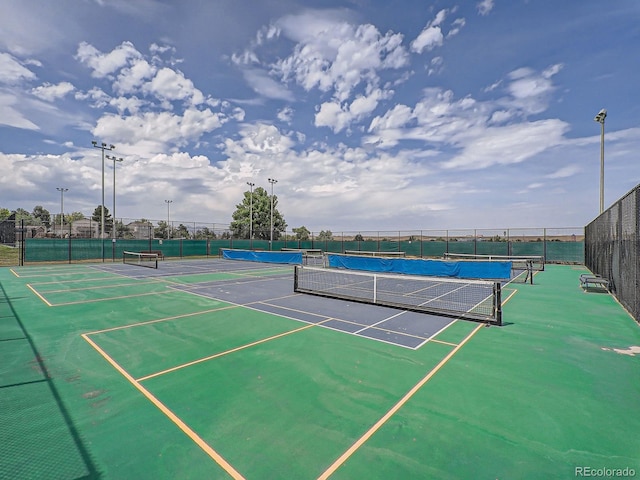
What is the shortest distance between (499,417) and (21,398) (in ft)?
22.9

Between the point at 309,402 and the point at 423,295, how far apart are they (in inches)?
409

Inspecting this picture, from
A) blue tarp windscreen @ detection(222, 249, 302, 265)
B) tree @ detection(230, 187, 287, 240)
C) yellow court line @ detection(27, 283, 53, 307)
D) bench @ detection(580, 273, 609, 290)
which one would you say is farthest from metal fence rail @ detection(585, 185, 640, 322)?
tree @ detection(230, 187, 287, 240)

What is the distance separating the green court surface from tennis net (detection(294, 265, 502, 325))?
116 centimetres

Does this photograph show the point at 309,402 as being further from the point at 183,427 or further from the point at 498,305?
the point at 498,305

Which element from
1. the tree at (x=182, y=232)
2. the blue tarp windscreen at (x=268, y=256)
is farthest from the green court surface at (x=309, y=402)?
the tree at (x=182, y=232)

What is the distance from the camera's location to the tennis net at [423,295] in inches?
366

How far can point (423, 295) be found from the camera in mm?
13773

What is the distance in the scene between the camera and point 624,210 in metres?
10.9

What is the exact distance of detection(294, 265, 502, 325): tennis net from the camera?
366 inches

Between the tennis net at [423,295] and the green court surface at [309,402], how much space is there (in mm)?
1162

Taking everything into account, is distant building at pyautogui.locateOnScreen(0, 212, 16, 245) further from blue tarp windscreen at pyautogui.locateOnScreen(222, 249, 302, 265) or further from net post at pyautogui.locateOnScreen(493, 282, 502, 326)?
net post at pyautogui.locateOnScreen(493, 282, 502, 326)

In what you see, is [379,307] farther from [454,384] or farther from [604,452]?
[604,452]

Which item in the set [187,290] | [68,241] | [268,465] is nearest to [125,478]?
[268,465]

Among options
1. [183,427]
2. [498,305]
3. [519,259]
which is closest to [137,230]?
[183,427]
